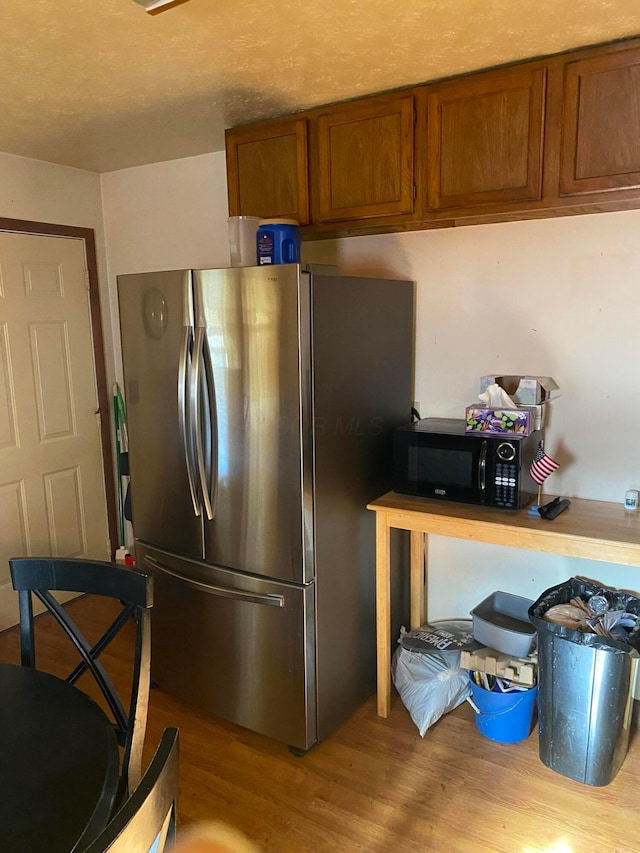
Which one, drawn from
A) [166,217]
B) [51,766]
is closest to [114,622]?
[51,766]

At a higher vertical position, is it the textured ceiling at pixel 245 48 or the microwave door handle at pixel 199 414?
the textured ceiling at pixel 245 48

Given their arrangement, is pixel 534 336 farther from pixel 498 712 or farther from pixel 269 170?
pixel 498 712

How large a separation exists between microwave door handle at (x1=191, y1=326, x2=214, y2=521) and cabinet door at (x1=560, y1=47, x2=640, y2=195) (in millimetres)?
1299

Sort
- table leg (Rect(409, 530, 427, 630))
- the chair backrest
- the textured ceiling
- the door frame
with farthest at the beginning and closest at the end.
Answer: the door frame < table leg (Rect(409, 530, 427, 630)) < the textured ceiling < the chair backrest

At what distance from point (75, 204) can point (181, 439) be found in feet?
6.25

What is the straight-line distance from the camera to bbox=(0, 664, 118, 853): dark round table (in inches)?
39.2

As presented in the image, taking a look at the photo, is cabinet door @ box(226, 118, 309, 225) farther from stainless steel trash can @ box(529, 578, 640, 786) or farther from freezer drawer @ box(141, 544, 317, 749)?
stainless steel trash can @ box(529, 578, 640, 786)

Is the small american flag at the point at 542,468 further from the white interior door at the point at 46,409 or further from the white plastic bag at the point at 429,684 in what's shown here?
the white interior door at the point at 46,409

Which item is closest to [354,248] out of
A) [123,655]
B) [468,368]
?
[468,368]

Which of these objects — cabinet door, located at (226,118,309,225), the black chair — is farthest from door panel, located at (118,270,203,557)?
the black chair

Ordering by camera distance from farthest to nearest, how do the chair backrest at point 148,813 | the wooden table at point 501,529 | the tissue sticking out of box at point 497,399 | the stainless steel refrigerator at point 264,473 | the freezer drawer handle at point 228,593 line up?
1. the tissue sticking out of box at point 497,399
2. the freezer drawer handle at point 228,593
3. the stainless steel refrigerator at point 264,473
4. the wooden table at point 501,529
5. the chair backrest at point 148,813

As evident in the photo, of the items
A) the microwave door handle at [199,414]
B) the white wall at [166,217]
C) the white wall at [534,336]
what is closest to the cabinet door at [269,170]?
the white wall at [534,336]

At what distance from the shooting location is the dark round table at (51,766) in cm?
100

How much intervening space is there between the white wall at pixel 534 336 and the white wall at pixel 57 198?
143cm
